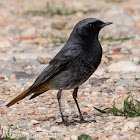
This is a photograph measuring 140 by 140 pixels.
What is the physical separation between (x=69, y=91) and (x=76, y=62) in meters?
1.43

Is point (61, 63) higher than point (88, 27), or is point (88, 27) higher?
point (88, 27)

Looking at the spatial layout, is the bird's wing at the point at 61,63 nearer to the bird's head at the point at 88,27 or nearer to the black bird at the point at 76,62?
the black bird at the point at 76,62

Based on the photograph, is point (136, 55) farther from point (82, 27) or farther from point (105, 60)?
point (82, 27)

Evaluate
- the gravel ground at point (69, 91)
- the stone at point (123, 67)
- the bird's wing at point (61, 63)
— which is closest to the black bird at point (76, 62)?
the bird's wing at point (61, 63)

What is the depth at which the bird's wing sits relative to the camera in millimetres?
5750

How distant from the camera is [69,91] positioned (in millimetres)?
7078

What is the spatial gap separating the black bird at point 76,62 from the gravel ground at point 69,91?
1.07 ft

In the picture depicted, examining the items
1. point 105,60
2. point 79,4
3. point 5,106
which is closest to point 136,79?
point 105,60

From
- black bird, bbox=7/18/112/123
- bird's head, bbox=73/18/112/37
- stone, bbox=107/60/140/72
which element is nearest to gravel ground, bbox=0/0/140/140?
stone, bbox=107/60/140/72

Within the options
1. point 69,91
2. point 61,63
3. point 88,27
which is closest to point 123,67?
point 69,91

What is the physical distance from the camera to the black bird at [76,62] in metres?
5.72

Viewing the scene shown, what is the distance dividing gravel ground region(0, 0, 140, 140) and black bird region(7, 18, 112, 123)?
326 mm

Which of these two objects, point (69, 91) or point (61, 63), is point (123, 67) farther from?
point (61, 63)

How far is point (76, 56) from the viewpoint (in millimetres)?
5711
